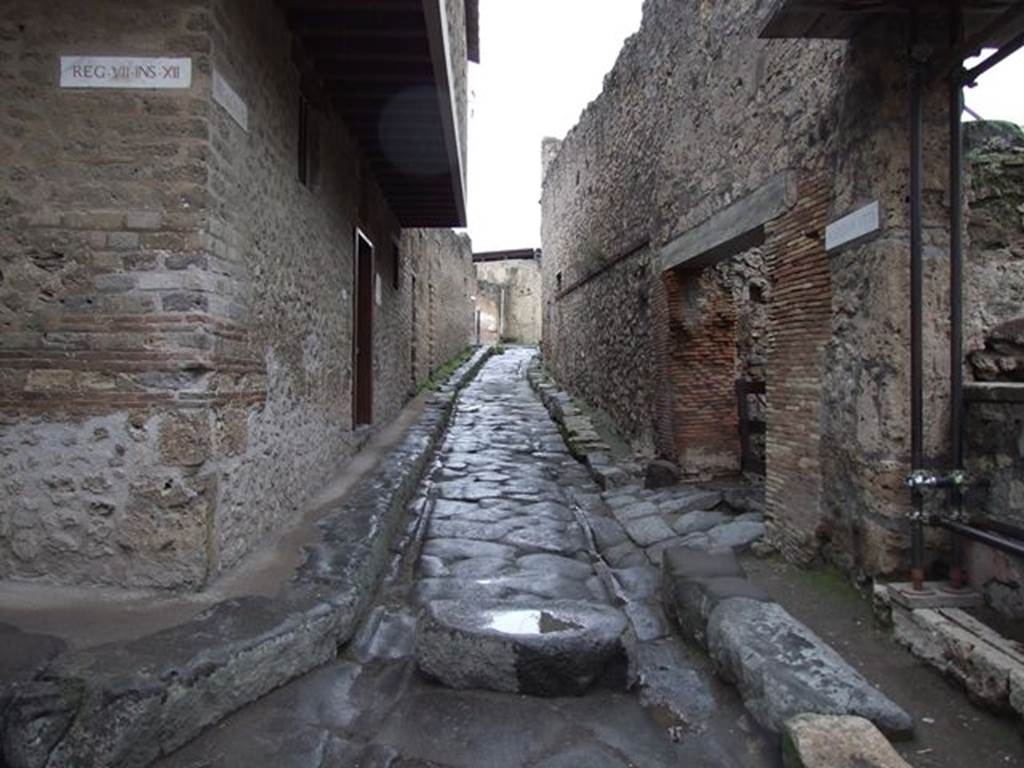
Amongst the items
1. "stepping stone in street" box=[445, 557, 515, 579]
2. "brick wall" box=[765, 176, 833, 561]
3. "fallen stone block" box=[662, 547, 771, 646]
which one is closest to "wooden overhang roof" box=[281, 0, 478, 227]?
"brick wall" box=[765, 176, 833, 561]

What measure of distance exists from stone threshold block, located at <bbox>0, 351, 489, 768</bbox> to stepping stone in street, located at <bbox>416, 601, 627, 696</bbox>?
524 millimetres

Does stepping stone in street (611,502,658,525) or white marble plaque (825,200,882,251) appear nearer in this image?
white marble plaque (825,200,882,251)

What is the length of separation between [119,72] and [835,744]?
13.0 feet

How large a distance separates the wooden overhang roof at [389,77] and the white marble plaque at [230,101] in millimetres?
1012

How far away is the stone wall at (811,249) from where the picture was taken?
11.1 ft

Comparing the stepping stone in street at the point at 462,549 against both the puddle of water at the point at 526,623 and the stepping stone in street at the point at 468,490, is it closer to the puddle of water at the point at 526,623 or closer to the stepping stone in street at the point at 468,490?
the stepping stone in street at the point at 468,490

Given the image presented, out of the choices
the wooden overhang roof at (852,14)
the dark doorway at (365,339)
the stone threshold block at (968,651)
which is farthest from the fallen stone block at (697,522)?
the dark doorway at (365,339)

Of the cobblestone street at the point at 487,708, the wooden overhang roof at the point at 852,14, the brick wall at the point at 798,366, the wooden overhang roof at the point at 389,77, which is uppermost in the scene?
the wooden overhang roof at the point at 389,77

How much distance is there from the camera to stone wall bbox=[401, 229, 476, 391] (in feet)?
41.4

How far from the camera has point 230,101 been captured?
349 centimetres

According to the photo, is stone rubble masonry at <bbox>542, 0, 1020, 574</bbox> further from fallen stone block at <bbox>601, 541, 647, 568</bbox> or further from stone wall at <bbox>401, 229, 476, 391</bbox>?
stone wall at <bbox>401, 229, 476, 391</bbox>

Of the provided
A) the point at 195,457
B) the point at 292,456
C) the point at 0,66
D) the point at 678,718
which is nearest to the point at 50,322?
the point at 195,457

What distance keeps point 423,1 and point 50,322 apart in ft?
8.66

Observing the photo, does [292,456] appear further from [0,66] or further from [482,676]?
[0,66]
